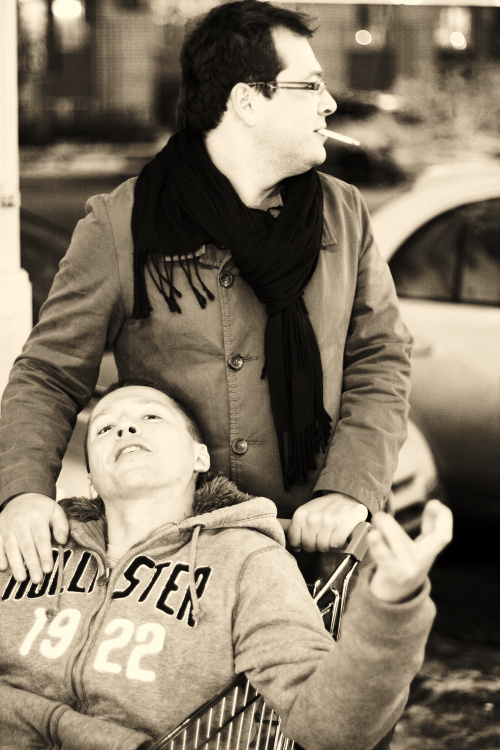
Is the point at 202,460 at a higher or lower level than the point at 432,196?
lower

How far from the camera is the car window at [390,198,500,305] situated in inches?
159

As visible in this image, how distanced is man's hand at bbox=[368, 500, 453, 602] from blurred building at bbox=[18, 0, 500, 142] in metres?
2.60

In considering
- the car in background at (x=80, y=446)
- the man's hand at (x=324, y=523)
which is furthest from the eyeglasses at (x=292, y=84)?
the car in background at (x=80, y=446)

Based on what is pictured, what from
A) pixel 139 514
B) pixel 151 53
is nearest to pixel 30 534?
pixel 139 514

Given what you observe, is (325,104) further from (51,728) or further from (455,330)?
(455,330)

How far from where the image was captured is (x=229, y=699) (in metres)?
1.89

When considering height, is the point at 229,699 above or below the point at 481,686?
above

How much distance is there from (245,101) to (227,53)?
0.44ft

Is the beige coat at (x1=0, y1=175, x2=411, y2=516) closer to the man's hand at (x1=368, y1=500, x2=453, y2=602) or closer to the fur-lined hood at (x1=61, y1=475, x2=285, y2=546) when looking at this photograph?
the fur-lined hood at (x1=61, y1=475, x2=285, y2=546)

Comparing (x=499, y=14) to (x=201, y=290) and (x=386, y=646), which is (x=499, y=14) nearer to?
(x=201, y=290)

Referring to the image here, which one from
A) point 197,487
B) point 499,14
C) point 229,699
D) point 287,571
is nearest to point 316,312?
point 197,487

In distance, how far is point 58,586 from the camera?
2.06 metres

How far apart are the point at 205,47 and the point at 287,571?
1.26 m

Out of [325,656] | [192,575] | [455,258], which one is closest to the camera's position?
[325,656]
